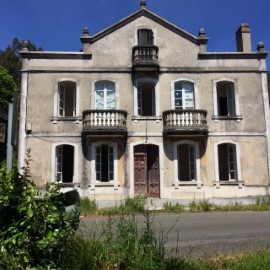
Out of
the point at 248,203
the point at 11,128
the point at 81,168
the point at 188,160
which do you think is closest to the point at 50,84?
the point at 81,168

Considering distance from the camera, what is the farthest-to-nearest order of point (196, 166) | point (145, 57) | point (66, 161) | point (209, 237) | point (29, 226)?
point (66, 161)
point (145, 57)
point (196, 166)
point (209, 237)
point (29, 226)

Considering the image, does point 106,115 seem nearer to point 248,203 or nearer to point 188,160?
point 188,160

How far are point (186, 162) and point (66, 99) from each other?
320 inches

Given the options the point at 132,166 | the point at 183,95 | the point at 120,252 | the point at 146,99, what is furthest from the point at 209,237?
the point at 146,99

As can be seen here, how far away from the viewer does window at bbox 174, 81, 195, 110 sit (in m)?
20.9

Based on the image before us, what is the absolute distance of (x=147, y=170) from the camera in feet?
66.8

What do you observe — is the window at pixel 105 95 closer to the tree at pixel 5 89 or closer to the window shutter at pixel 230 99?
the window shutter at pixel 230 99

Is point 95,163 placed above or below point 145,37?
below

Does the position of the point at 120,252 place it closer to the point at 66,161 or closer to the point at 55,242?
the point at 55,242

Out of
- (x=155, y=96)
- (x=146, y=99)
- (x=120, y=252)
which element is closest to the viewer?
(x=120, y=252)

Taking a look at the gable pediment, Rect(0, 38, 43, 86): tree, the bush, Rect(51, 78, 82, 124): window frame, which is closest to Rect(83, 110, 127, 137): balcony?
Rect(51, 78, 82, 124): window frame

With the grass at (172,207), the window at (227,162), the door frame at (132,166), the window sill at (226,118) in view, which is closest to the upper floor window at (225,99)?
the window sill at (226,118)

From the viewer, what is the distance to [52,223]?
15.3 ft

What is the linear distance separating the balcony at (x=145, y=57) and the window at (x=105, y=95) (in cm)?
180
